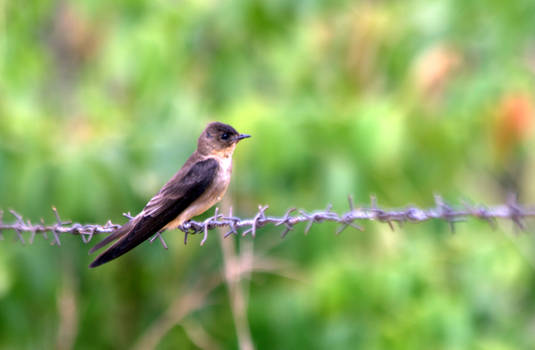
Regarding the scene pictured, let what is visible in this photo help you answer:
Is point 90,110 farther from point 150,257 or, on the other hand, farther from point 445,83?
point 445,83

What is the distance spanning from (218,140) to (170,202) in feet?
2.34

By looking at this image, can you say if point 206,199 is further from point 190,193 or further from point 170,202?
point 170,202

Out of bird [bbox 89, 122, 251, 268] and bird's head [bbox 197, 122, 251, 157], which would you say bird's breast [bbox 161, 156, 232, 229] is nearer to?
bird [bbox 89, 122, 251, 268]

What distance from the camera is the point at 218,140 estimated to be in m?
5.43

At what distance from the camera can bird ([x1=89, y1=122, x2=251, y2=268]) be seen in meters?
4.58

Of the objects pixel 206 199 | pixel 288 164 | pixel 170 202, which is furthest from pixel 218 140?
pixel 288 164

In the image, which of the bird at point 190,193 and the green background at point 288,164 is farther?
the green background at point 288,164

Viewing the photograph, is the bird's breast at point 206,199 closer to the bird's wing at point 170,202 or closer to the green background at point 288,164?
Result: the bird's wing at point 170,202

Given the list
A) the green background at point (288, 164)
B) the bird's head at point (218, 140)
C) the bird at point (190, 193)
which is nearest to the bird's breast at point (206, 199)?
the bird at point (190, 193)

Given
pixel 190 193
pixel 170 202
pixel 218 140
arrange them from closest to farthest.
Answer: pixel 170 202 < pixel 190 193 < pixel 218 140

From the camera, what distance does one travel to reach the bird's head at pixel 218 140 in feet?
17.7

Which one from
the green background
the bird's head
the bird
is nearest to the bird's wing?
the bird

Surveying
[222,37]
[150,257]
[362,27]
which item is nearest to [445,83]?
[362,27]

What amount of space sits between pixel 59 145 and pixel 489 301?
448 centimetres
